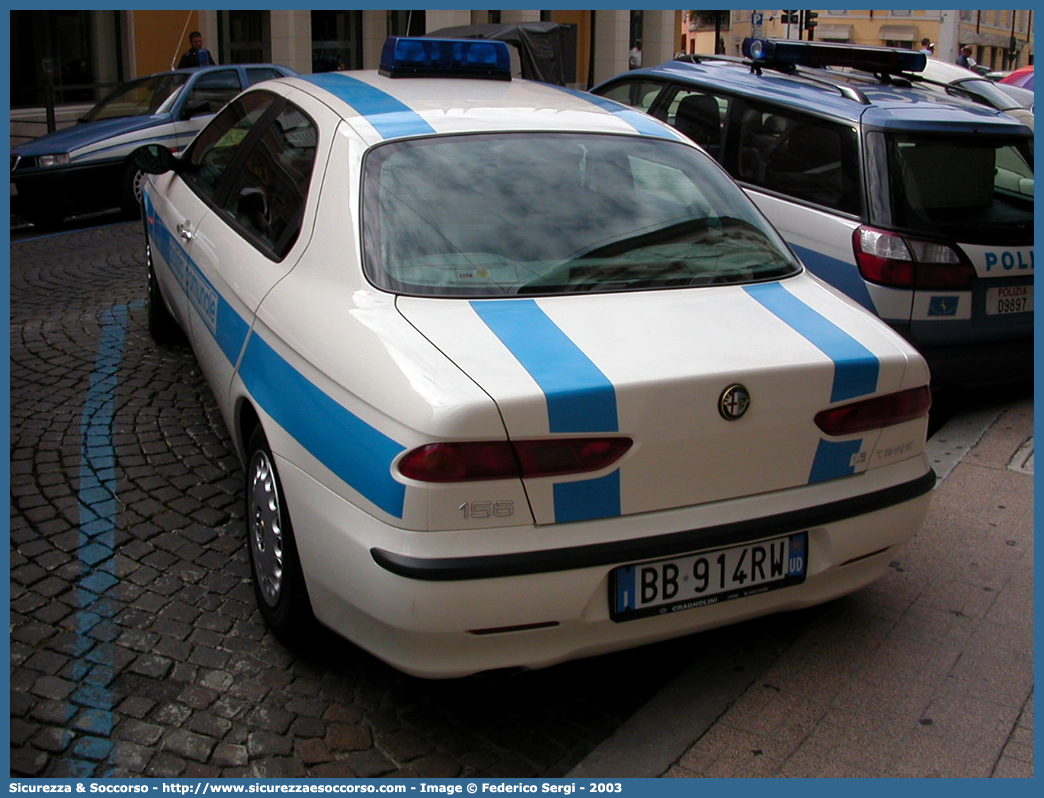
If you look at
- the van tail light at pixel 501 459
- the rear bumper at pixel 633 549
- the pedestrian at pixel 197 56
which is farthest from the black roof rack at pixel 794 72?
the pedestrian at pixel 197 56

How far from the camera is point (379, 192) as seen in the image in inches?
136

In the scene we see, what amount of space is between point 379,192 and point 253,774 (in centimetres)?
166

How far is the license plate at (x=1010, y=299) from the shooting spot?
5.50m

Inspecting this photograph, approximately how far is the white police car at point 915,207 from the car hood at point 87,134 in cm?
785

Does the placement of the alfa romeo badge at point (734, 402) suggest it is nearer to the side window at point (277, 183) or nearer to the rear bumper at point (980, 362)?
the side window at point (277, 183)

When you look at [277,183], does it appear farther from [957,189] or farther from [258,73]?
[258,73]

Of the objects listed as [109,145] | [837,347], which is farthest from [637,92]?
[109,145]

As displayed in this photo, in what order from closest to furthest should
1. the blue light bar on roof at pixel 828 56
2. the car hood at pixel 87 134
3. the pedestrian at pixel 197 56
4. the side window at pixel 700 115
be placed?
the side window at pixel 700 115 < the blue light bar on roof at pixel 828 56 < the car hood at pixel 87 134 < the pedestrian at pixel 197 56

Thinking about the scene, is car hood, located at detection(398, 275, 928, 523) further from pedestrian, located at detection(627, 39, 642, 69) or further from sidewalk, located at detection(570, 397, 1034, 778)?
pedestrian, located at detection(627, 39, 642, 69)

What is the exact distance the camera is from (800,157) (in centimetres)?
595

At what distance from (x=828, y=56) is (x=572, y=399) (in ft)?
17.0

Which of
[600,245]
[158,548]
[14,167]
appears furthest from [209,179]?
[14,167]

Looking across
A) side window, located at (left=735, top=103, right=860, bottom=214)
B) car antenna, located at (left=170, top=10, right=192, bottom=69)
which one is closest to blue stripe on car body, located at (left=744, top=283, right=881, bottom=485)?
side window, located at (left=735, top=103, right=860, bottom=214)

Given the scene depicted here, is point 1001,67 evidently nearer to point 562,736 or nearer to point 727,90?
point 727,90
